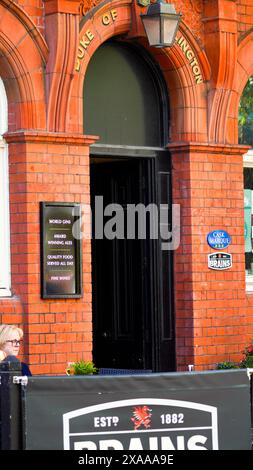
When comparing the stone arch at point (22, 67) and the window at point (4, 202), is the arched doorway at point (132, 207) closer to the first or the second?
the stone arch at point (22, 67)

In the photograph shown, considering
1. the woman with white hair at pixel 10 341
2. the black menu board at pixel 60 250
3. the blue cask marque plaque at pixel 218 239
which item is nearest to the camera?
the woman with white hair at pixel 10 341

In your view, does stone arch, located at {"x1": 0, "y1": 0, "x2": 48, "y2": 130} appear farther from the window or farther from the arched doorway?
the arched doorway

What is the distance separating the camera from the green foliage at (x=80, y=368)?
12516 mm

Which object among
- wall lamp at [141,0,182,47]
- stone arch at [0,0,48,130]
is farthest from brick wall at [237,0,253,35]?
stone arch at [0,0,48,130]

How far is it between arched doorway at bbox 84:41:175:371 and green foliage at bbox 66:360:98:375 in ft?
4.86

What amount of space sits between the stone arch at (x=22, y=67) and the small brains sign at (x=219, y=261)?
8.40ft

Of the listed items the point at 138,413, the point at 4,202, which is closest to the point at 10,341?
the point at 4,202

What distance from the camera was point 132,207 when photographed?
46.2ft

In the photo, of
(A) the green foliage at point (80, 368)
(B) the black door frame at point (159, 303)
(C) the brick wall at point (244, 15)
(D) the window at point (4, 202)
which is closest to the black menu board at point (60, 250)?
(D) the window at point (4, 202)

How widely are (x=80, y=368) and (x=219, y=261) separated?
7.65ft

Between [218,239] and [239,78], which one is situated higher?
[239,78]

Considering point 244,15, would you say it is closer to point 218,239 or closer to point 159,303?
point 218,239
